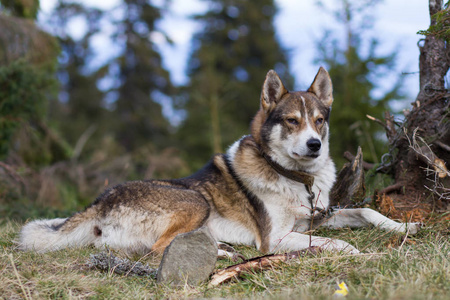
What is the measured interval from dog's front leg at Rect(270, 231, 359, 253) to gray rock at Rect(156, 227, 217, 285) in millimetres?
1041

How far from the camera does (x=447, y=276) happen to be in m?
2.49

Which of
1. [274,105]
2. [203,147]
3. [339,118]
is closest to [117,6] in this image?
[203,147]

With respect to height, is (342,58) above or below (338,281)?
above

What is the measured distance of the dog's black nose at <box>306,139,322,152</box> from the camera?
403cm

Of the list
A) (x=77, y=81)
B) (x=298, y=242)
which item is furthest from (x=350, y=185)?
(x=77, y=81)

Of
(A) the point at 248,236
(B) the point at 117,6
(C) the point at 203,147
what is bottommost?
(C) the point at 203,147

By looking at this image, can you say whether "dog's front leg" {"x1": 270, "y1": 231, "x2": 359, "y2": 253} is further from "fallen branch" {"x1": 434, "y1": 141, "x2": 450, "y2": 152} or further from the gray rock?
"fallen branch" {"x1": 434, "y1": 141, "x2": 450, "y2": 152}

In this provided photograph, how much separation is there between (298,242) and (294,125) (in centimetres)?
128

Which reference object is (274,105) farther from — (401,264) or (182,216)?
(401,264)

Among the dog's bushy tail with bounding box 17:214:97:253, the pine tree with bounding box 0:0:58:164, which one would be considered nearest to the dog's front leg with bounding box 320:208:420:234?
the dog's bushy tail with bounding box 17:214:97:253

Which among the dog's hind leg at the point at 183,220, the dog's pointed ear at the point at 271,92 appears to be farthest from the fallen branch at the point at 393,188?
the dog's hind leg at the point at 183,220

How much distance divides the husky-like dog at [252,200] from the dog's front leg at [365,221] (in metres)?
0.01

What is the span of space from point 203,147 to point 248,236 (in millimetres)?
13743

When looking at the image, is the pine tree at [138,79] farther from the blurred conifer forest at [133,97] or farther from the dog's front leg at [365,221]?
the dog's front leg at [365,221]
